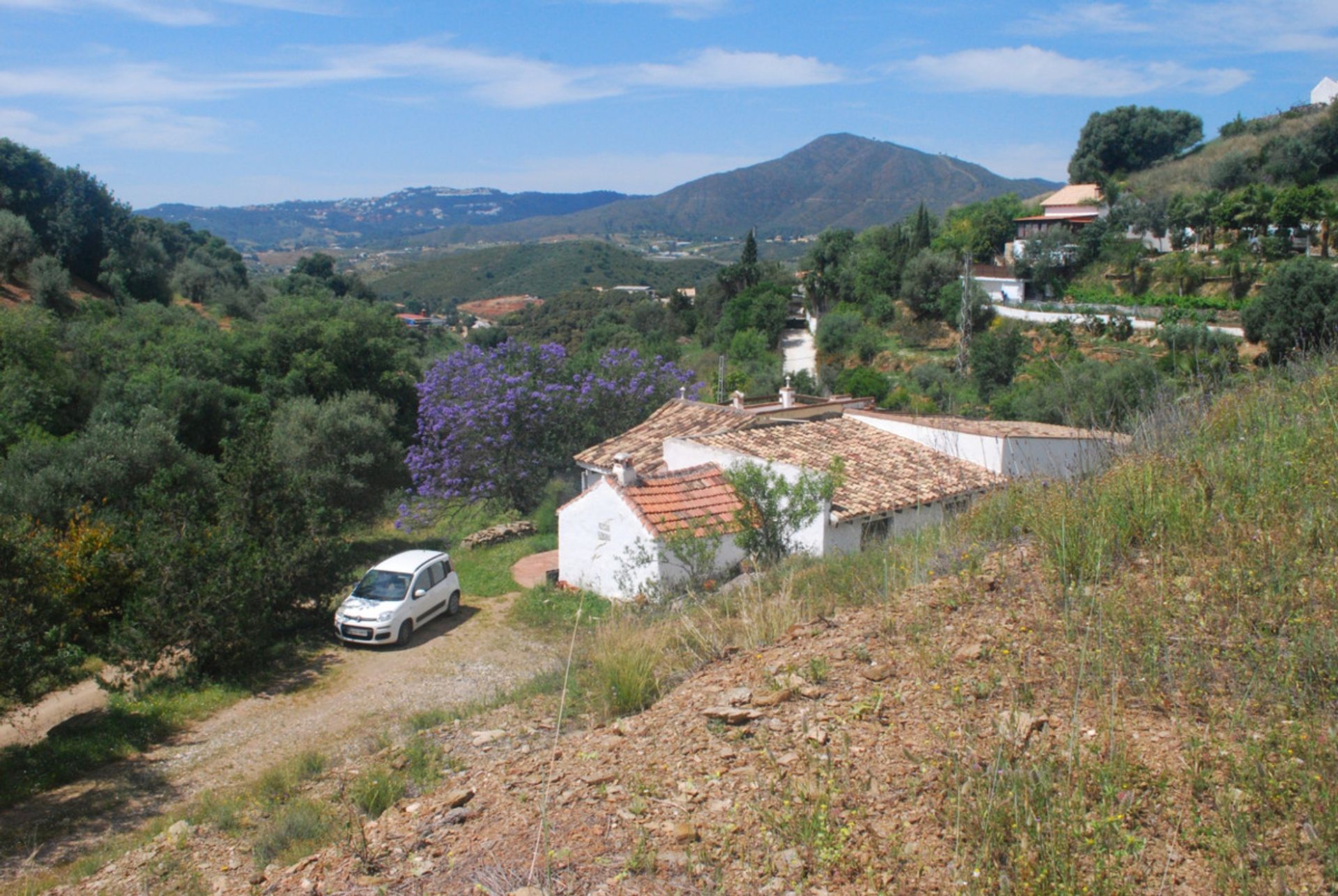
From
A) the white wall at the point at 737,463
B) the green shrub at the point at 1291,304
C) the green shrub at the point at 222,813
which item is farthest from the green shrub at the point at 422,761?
the green shrub at the point at 1291,304

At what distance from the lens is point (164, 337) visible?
30266 millimetres

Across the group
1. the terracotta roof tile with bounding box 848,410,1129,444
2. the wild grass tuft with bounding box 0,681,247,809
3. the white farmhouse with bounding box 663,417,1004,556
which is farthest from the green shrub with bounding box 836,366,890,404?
the wild grass tuft with bounding box 0,681,247,809

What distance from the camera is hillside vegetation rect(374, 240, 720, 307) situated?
352ft

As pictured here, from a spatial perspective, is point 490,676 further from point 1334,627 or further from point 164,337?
point 164,337

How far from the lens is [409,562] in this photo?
15.3 meters

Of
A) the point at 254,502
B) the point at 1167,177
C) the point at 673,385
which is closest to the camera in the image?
the point at 254,502

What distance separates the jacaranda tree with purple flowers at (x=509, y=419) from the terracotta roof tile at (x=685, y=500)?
27.6 ft

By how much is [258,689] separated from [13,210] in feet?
124

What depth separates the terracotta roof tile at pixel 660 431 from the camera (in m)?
20.7

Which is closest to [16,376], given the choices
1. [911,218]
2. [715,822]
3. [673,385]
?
[673,385]

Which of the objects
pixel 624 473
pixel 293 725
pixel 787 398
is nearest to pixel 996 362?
pixel 787 398

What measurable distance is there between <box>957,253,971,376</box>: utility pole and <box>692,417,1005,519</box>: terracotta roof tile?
14494mm

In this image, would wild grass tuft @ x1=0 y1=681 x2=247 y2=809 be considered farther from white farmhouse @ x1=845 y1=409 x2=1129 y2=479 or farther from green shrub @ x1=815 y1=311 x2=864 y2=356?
green shrub @ x1=815 y1=311 x2=864 y2=356

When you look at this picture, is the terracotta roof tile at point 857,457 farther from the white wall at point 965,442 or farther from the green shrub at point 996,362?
the green shrub at point 996,362
